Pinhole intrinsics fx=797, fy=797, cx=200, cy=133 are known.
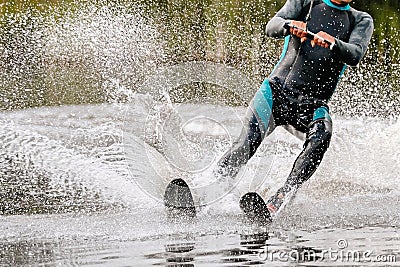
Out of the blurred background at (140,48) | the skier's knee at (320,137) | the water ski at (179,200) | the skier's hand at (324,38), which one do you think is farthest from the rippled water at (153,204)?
the blurred background at (140,48)

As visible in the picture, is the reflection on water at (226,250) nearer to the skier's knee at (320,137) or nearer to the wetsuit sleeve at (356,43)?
the skier's knee at (320,137)

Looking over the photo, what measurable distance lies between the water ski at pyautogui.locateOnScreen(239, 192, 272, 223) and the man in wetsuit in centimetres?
58

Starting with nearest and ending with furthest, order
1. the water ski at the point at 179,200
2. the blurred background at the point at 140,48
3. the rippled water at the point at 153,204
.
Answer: the rippled water at the point at 153,204 → the water ski at the point at 179,200 → the blurred background at the point at 140,48

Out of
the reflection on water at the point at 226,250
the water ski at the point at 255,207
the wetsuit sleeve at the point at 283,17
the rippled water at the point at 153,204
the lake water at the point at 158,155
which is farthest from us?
the wetsuit sleeve at the point at 283,17

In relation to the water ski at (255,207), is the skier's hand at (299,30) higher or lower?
higher

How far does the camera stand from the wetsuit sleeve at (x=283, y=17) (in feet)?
20.1

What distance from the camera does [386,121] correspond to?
10977 mm

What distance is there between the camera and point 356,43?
625 centimetres

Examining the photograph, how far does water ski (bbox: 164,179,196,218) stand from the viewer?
19.2 feet

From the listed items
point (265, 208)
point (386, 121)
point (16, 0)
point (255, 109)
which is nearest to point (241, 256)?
point (265, 208)

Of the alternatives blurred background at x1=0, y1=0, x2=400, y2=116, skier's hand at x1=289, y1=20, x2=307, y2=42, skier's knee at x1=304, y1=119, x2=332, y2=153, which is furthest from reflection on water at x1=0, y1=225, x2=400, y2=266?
blurred background at x1=0, y1=0, x2=400, y2=116

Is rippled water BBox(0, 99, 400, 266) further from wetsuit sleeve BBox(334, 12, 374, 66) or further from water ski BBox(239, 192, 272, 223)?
wetsuit sleeve BBox(334, 12, 374, 66)

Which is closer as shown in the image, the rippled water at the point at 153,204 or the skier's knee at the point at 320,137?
the rippled water at the point at 153,204

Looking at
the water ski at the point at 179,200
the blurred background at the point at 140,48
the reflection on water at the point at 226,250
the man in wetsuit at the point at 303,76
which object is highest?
the blurred background at the point at 140,48
